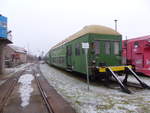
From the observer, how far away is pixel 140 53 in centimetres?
1271

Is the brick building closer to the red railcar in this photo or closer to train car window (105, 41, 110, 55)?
the red railcar

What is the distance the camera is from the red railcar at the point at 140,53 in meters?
12.0

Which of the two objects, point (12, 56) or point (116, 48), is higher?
point (116, 48)

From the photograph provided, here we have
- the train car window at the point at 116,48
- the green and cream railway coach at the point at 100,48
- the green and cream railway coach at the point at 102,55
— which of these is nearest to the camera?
the green and cream railway coach at the point at 102,55

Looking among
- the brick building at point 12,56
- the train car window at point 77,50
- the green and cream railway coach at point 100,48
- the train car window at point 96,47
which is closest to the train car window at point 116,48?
the green and cream railway coach at point 100,48

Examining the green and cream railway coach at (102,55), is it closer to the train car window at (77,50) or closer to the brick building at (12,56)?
the train car window at (77,50)

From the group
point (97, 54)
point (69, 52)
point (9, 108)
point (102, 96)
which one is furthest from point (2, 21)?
point (102, 96)

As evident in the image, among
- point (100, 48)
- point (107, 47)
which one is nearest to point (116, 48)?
point (107, 47)

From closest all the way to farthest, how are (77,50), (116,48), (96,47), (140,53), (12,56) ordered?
(96,47) < (116,48) < (77,50) < (140,53) < (12,56)

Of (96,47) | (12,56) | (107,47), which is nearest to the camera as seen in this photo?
(96,47)

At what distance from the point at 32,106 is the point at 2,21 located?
1053cm

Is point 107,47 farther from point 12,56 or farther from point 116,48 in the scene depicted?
point 12,56

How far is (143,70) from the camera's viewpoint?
40.0 feet

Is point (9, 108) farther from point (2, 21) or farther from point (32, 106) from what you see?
point (2, 21)
